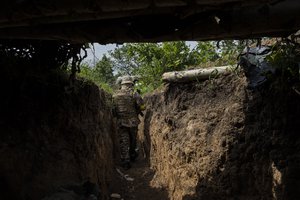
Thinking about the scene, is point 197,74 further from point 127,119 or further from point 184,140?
point 127,119

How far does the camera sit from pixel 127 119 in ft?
33.3

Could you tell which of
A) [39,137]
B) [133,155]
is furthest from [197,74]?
[133,155]

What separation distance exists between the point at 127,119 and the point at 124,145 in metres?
0.67

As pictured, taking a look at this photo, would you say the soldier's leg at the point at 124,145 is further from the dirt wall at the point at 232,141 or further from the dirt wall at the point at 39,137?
the dirt wall at the point at 39,137

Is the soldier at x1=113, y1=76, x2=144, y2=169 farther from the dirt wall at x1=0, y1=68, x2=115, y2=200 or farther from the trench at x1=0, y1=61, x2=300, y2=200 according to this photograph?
the dirt wall at x1=0, y1=68, x2=115, y2=200

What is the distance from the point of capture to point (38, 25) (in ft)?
10.8

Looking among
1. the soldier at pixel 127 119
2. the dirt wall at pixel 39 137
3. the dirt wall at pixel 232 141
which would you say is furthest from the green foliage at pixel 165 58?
the dirt wall at pixel 39 137

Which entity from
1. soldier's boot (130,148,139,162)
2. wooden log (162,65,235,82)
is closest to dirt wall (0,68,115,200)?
wooden log (162,65,235,82)

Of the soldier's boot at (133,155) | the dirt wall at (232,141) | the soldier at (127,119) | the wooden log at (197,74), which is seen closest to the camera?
the dirt wall at (232,141)

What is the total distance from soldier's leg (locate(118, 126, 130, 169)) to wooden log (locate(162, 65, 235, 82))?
3479mm

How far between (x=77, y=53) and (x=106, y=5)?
2.02 meters

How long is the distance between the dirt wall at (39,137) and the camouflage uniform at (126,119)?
16.1 feet

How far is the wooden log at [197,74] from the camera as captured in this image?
19.5 feet

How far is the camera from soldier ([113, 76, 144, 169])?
10.1 metres
